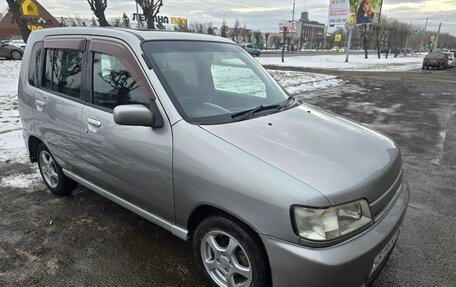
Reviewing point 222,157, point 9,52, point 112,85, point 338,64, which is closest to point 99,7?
point 9,52

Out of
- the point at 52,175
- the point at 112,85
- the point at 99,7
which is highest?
the point at 99,7

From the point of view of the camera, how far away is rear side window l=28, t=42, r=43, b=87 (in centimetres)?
377

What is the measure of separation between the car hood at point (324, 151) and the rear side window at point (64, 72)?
1724 millimetres

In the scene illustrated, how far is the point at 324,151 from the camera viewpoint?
2.21 m

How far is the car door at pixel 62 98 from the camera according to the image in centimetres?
321

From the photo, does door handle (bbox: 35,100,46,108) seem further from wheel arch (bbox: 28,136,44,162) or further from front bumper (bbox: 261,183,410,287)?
front bumper (bbox: 261,183,410,287)

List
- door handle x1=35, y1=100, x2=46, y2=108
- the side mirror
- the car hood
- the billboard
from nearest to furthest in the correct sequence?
1. the car hood
2. the side mirror
3. door handle x1=35, y1=100, x2=46, y2=108
4. the billboard

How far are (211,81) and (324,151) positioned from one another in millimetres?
1369

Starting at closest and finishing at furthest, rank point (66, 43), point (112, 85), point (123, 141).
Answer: point (123, 141), point (112, 85), point (66, 43)

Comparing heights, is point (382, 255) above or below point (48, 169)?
above

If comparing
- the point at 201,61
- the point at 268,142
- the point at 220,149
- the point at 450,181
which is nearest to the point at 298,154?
the point at 268,142

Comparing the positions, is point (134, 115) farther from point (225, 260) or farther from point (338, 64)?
point (338, 64)

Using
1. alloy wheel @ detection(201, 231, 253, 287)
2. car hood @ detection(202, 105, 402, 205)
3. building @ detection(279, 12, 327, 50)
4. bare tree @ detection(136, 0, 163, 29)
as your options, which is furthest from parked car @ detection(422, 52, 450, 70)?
building @ detection(279, 12, 327, 50)

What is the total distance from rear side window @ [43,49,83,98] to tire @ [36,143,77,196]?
85 cm
